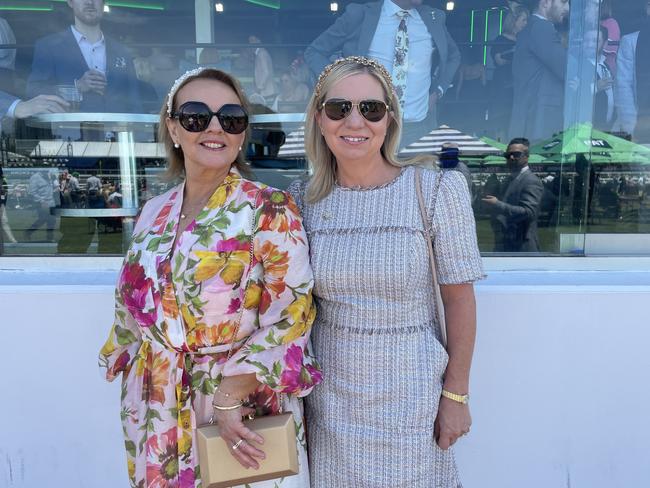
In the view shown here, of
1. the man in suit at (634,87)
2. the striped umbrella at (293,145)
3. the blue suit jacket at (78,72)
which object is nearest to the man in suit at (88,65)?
the blue suit jacket at (78,72)

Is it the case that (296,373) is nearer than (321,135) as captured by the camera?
Yes

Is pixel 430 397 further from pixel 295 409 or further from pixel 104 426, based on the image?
pixel 104 426

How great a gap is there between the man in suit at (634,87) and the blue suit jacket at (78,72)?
2913 millimetres

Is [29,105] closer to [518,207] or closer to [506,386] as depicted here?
[518,207]

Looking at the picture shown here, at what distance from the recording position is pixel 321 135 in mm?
1687

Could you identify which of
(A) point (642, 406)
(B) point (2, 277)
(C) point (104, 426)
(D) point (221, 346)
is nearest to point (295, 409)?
(D) point (221, 346)

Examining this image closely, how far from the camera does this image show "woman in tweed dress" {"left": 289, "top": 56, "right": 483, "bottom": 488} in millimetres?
1468

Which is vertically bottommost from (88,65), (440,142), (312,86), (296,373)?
(296,373)

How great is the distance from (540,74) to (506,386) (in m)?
1.83

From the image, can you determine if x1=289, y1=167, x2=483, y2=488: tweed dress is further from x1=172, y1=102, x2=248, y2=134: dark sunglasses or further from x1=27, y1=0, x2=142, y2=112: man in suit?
x1=27, y1=0, x2=142, y2=112: man in suit

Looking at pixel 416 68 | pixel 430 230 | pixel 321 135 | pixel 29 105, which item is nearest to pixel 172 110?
pixel 321 135

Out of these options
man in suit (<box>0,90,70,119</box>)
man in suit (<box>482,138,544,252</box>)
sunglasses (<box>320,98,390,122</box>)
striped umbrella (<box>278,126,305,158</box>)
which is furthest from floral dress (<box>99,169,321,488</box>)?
man in suit (<box>0,90,70,119</box>)

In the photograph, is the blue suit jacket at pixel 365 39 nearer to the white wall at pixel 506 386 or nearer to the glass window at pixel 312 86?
the glass window at pixel 312 86

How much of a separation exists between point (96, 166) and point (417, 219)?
239 cm
